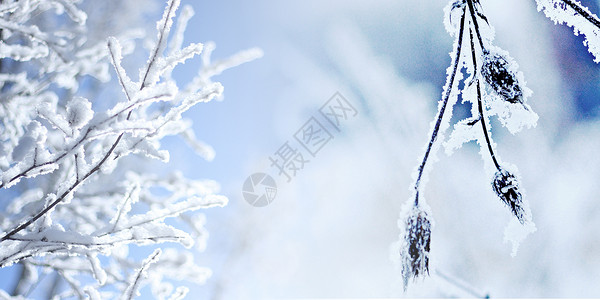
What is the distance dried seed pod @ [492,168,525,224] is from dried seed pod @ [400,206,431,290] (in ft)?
0.48

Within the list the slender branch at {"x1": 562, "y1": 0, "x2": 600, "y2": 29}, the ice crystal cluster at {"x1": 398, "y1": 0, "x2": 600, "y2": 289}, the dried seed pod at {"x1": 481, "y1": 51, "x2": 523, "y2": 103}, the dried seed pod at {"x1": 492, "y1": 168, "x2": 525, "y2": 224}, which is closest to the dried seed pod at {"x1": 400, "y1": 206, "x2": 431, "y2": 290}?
the ice crystal cluster at {"x1": 398, "y1": 0, "x2": 600, "y2": 289}

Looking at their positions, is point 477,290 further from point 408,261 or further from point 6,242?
point 6,242

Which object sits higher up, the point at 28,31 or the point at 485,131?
the point at 28,31

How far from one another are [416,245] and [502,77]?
0.36 meters

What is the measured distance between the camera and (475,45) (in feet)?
2.22

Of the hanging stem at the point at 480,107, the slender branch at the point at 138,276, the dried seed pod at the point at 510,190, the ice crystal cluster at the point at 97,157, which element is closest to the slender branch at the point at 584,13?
the hanging stem at the point at 480,107

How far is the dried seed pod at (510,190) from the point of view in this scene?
26.1 inches

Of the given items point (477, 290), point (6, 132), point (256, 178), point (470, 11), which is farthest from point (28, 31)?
point (256, 178)

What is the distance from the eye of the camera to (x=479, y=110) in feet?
2.16

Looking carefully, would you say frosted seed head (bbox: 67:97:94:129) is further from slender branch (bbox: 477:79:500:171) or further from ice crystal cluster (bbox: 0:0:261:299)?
slender branch (bbox: 477:79:500:171)

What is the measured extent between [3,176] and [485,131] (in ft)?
3.69

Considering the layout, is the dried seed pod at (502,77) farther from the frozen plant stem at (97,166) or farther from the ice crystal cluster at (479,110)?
the frozen plant stem at (97,166)

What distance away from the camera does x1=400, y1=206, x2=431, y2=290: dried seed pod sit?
683mm

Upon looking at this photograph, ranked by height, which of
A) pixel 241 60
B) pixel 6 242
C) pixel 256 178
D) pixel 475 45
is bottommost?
pixel 6 242
